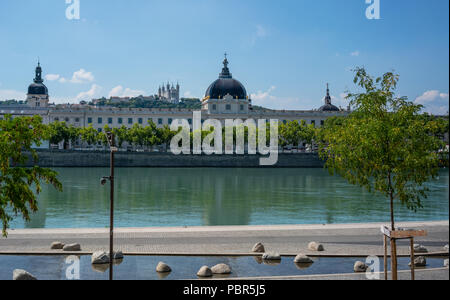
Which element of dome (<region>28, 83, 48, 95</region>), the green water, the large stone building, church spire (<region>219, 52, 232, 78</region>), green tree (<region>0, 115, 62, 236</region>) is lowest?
the green water

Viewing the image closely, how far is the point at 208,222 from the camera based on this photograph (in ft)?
83.3

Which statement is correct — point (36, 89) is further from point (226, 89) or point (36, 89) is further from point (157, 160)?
point (157, 160)

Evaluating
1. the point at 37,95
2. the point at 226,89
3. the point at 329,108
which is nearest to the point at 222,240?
the point at 226,89

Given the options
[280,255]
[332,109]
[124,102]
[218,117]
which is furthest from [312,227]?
[124,102]

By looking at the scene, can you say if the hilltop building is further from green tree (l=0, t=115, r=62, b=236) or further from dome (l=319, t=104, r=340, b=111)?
green tree (l=0, t=115, r=62, b=236)

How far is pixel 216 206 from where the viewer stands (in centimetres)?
3247

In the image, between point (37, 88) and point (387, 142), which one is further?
point (37, 88)

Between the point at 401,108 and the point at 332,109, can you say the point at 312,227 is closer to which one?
the point at 401,108

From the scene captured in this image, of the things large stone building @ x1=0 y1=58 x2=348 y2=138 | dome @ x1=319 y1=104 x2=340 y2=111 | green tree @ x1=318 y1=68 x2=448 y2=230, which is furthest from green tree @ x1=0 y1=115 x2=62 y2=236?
dome @ x1=319 y1=104 x2=340 y2=111

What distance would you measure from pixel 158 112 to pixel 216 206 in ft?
276

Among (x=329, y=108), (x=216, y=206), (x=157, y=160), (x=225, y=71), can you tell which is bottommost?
(x=216, y=206)

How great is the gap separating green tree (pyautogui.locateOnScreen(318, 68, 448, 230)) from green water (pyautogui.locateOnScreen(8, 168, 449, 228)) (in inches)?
440

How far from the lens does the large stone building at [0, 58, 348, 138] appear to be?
112 meters

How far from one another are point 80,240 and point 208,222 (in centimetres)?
982
